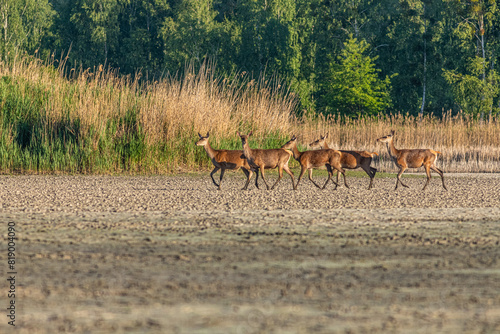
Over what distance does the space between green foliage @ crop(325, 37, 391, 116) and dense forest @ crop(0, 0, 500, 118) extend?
0.09m

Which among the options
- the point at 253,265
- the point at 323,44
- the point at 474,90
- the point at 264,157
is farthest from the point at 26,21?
the point at 253,265

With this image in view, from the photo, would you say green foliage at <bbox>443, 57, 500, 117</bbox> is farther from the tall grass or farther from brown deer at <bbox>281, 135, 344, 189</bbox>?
brown deer at <bbox>281, 135, 344, 189</bbox>

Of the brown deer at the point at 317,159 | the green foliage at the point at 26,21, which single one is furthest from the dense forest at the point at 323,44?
the brown deer at the point at 317,159

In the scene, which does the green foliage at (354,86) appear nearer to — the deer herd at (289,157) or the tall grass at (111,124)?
the tall grass at (111,124)

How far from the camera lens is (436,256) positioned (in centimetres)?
784

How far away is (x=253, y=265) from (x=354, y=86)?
152 feet

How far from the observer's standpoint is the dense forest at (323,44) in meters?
51.9

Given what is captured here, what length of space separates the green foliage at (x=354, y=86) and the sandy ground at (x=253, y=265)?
126ft

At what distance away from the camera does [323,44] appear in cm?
6116

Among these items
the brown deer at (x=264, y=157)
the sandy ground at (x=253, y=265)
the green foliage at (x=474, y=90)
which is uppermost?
the green foliage at (x=474, y=90)

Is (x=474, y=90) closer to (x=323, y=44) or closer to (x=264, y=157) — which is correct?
(x=323, y=44)

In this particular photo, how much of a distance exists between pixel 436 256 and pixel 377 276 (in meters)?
1.38

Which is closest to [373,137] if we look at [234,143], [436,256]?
[234,143]

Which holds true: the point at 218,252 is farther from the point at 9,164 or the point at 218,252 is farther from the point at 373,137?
the point at 373,137
